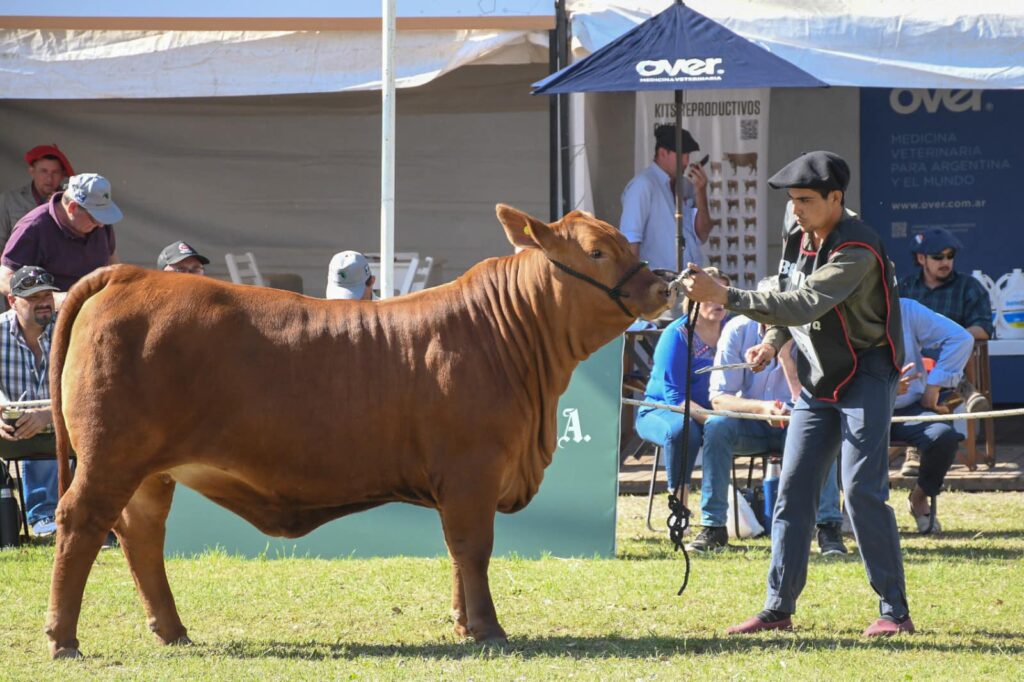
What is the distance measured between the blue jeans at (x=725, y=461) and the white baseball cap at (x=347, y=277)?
7.21 ft

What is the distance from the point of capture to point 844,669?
5523 mm

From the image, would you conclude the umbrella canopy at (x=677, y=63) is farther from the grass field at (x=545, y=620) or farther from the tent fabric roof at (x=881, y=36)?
the grass field at (x=545, y=620)

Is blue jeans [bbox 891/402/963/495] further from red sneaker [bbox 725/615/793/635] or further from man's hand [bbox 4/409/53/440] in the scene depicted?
man's hand [bbox 4/409/53/440]

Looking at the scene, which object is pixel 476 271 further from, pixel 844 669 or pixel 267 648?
pixel 844 669

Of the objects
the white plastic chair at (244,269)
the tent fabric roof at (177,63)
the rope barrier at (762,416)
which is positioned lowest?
the rope barrier at (762,416)

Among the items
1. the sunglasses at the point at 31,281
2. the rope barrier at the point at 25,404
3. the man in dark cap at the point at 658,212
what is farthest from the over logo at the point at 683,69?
the rope barrier at the point at 25,404

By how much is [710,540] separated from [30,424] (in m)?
3.97

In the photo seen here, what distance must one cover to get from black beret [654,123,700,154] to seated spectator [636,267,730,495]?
2.70 metres

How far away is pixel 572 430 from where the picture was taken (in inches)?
315

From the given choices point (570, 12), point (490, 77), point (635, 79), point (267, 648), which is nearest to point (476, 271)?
point (267, 648)

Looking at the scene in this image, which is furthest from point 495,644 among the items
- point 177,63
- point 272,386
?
point 177,63

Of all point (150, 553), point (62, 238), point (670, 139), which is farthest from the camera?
point (670, 139)

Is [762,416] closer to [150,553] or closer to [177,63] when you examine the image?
[150,553]

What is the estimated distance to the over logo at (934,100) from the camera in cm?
1272
